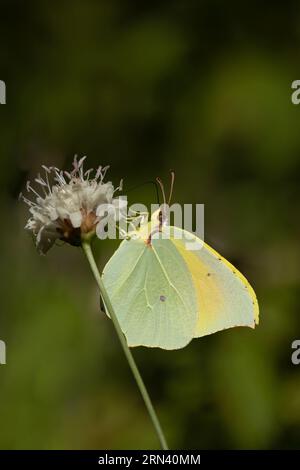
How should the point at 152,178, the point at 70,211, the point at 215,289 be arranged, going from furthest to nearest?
the point at 152,178 → the point at 215,289 → the point at 70,211

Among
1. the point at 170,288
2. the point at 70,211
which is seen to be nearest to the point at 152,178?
the point at 170,288

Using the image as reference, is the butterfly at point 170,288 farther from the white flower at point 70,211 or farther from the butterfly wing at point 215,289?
the white flower at point 70,211

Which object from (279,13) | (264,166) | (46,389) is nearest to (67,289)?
(46,389)

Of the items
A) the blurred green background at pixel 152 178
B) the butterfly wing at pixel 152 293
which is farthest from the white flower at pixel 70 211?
the blurred green background at pixel 152 178

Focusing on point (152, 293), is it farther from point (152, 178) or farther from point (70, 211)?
point (152, 178)

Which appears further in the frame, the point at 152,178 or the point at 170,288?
the point at 152,178

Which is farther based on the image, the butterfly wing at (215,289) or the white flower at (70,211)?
the butterfly wing at (215,289)
